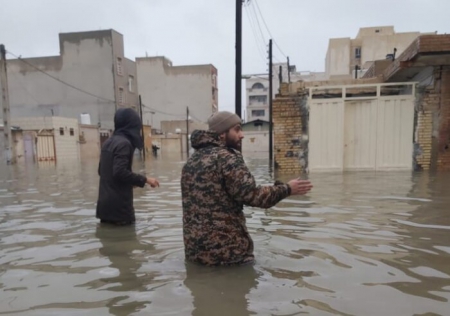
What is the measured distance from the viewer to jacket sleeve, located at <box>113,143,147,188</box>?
167 inches

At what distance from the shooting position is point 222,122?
3.02 meters

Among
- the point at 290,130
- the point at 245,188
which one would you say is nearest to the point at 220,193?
the point at 245,188

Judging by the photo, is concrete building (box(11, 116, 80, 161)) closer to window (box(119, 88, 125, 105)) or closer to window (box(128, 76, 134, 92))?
window (box(119, 88, 125, 105))

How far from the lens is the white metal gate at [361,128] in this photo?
10664 millimetres

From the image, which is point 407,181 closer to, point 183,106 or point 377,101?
point 377,101

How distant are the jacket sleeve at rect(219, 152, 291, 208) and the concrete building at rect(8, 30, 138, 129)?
38.2 metres

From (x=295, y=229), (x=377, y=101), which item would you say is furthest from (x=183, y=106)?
(x=295, y=229)

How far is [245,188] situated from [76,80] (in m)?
41.3

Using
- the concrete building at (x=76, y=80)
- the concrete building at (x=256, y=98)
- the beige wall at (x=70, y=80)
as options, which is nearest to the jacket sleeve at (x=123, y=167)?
the concrete building at (x=76, y=80)

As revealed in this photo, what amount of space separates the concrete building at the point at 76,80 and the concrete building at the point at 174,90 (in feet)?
24.8

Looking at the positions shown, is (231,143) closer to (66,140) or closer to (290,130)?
(290,130)

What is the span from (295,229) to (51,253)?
2872 mm

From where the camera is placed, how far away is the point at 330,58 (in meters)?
52.4

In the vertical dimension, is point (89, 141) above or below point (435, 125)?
below
